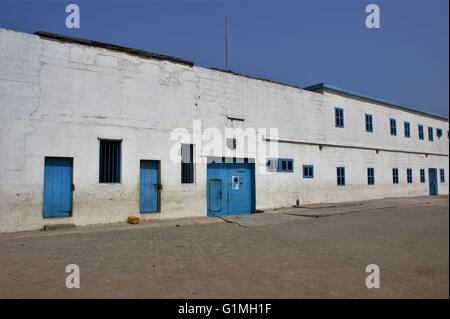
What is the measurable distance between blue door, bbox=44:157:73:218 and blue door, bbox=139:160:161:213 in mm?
2551

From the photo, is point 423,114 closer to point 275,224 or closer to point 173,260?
point 275,224

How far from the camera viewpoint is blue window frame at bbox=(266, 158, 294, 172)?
16.1 meters

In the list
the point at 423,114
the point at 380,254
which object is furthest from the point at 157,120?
the point at 423,114

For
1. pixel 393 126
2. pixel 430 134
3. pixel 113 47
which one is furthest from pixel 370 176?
pixel 113 47

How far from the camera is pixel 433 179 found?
2770 cm

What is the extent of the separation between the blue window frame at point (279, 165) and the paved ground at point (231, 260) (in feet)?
16.4

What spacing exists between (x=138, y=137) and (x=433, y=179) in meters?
26.1

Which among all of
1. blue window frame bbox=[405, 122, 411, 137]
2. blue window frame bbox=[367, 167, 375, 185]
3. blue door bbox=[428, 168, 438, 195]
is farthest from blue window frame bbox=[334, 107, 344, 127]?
blue door bbox=[428, 168, 438, 195]

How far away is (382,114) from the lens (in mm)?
23141
